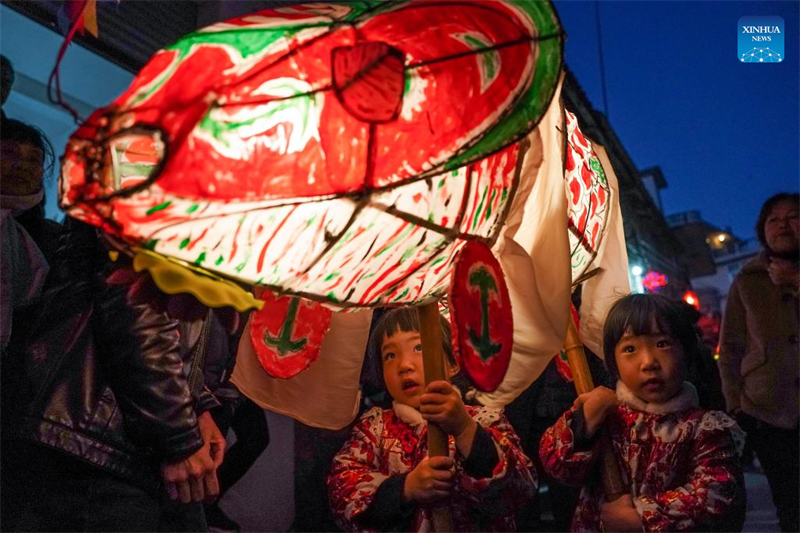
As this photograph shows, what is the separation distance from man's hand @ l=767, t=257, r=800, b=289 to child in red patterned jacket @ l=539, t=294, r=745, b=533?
3.20ft

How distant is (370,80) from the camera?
1.20 metres

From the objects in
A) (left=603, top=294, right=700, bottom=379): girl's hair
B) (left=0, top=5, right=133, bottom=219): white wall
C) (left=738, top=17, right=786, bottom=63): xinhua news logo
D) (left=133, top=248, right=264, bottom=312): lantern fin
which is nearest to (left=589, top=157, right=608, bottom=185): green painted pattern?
(left=603, top=294, right=700, bottom=379): girl's hair

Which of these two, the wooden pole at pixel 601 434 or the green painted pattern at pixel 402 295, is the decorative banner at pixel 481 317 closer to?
the green painted pattern at pixel 402 295

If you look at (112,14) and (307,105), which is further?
(112,14)

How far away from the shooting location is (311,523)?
408 centimetres

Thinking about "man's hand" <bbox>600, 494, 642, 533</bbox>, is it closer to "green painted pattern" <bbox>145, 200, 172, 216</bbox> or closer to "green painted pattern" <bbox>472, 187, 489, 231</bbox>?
"green painted pattern" <bbox>472, 187, 489, 231</bbox>

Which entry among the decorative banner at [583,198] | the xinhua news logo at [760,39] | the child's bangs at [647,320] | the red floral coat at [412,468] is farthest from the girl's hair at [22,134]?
the xinhua news logo at [760,39]

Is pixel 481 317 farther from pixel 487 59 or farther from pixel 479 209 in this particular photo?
pixel 487 59

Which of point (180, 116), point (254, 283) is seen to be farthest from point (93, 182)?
point (254, 283)

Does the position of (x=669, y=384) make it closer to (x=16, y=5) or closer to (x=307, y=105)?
(x=307, y=105)

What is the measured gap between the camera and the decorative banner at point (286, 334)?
1880 mm

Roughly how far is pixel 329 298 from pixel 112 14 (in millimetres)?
2689

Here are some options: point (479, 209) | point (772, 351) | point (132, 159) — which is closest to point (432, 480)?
point (479, 209)

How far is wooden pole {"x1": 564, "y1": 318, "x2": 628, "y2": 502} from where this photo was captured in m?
2.02
